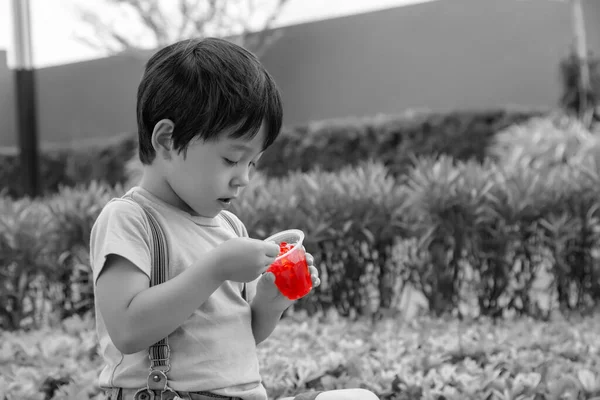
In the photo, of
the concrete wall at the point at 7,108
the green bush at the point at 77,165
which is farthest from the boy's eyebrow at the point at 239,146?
the concrete wall at the point at 7,108

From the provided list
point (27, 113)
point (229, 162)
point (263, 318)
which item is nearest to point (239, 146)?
point (229, 162)

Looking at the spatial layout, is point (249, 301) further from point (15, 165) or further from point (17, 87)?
point (15, 165)

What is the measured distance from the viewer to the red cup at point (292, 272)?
4.64 ft

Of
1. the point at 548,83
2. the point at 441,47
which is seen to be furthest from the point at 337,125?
the point at 548,83

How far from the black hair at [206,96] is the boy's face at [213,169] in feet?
0.05

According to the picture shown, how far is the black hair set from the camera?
4.48 feet

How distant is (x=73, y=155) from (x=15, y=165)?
3.61ft

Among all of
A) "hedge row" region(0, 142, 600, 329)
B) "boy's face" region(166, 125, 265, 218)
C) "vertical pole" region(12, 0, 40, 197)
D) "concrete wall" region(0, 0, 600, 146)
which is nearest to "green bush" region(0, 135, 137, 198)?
"vertical pole" region(12, 0, 40, 197)

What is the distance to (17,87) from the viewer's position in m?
9.73

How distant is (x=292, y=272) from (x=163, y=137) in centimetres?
33

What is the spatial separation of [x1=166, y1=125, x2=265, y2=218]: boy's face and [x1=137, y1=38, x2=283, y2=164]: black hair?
16 millimetres

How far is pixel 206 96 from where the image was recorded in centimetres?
137

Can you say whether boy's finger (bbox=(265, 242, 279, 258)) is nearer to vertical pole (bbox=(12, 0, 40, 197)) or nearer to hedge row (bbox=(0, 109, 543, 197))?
hedge row (bbox=(0, 109, 543, 197))

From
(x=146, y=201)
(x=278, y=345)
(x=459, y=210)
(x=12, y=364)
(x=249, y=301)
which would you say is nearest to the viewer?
(x=146, y=201)
